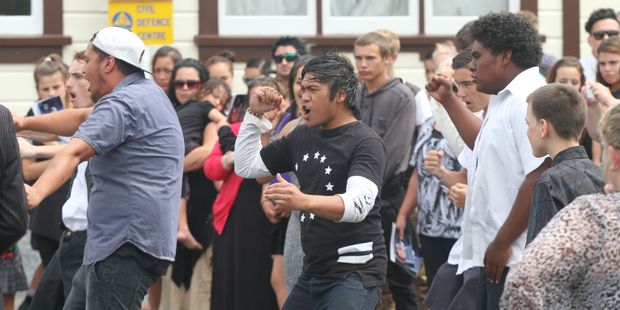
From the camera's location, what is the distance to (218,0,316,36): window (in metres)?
12.9

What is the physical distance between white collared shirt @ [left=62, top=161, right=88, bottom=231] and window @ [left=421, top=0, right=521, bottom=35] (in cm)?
602

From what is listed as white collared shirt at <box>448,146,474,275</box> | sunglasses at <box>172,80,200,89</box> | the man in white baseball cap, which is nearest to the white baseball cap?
the man in white baseball cap

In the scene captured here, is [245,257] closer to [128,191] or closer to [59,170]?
[128,191]

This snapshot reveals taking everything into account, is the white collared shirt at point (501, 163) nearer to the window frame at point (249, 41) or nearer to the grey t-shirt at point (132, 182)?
the grey t-shirt at point (132, 182)

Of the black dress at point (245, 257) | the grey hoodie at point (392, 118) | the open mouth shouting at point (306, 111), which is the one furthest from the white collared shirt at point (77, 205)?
the grey hoodie at point (392, 118)

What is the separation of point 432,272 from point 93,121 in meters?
3.32

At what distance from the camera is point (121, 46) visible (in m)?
6.45

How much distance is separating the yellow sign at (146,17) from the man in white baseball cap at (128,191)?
236 inches

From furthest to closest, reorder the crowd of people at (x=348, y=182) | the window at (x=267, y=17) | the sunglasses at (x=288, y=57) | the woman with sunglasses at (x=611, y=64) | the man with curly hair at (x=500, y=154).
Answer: the window at (x=267, y=17)
the sunglasses at (x=288, y=57)
the woman with sunglasses at (x=611, y=64)
the man with curly hair at (x=500, y=154)
the crowd of people at (x=348, y=182)

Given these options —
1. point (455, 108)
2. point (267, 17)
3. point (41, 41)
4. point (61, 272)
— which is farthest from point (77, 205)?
point (267, 17)

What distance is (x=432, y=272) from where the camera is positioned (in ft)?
28.3

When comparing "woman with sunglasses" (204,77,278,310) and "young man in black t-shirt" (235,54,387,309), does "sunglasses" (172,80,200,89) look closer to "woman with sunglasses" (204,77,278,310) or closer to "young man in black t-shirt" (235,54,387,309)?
"woman with sunglasses" (204,77,278,310)

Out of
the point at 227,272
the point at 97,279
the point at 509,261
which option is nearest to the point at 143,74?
the point at 97,279

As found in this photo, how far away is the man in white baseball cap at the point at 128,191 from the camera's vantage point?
241 inches
